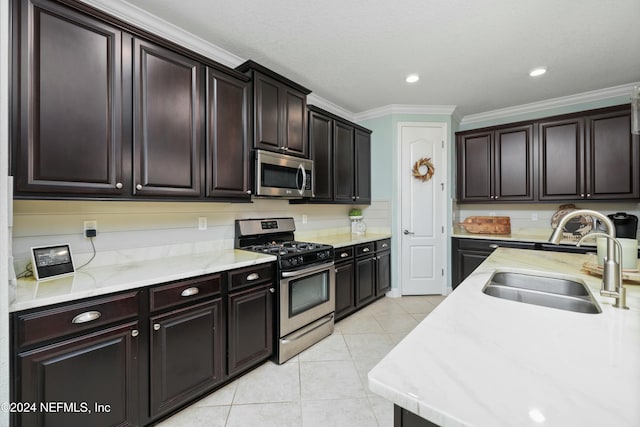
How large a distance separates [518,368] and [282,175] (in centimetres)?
226

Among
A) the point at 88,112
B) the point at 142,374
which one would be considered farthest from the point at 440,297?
the point at 88,112

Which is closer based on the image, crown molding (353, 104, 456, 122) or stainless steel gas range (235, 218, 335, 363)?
stainless steel gas range (235, 218, 335, 363)

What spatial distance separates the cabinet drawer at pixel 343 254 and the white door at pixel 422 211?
3.62ft

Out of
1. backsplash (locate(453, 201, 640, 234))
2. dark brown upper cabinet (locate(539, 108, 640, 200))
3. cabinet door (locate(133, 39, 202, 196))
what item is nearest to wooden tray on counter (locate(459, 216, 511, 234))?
backsplash (locate(453, 201, 640, 234))

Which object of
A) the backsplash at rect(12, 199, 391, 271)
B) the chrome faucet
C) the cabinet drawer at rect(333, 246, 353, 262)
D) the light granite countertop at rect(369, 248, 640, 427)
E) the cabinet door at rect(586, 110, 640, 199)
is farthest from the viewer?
the cabinet door at rect(586, 110, 640, 199)

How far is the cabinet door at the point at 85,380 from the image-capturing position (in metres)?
1.20

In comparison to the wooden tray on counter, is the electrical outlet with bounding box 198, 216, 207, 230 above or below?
above

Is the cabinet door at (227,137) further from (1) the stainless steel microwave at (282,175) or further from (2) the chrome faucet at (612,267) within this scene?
(2) the chrome faucet at (612,267)

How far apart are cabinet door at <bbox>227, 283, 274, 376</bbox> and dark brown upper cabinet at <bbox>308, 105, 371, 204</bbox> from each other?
137cm

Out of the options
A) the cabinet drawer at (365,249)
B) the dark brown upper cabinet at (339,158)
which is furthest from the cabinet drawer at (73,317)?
the cabinet drawer at (365,249)

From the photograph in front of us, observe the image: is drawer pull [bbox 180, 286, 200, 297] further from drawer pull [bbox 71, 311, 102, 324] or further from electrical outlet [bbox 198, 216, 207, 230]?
electrical outlet [bbox 198, 216, 207, 230]

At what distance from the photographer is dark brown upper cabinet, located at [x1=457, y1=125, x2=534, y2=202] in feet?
12.0

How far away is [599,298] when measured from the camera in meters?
1.16

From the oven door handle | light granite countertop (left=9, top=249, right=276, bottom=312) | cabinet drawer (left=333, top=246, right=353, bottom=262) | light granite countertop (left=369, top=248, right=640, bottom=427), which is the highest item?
light granite countertop (left=9, top=249, right=276, bottom=312)
